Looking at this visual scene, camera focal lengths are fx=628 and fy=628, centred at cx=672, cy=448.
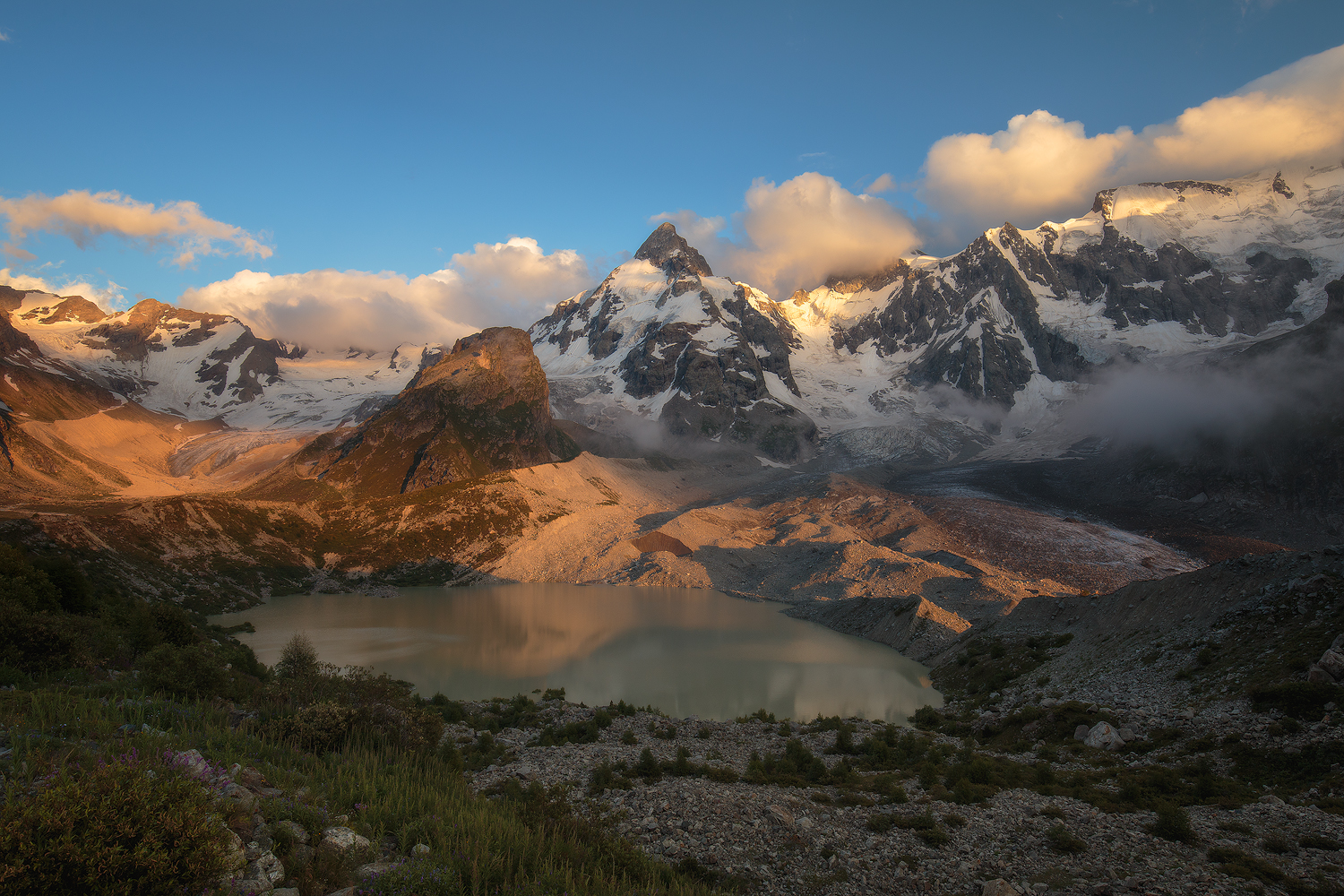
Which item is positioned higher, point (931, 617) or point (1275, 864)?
point (1275, 864)

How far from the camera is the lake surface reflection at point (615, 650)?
35844 millimetres

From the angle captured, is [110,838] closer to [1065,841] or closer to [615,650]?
[1065,841]

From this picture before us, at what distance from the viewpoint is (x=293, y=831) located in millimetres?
6586

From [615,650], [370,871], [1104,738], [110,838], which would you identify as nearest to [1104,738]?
[1104,738]

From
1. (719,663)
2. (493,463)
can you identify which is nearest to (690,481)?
(493,463)

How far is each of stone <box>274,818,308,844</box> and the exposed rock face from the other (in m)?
132

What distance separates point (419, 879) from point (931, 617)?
4964cm

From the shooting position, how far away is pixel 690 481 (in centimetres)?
19588

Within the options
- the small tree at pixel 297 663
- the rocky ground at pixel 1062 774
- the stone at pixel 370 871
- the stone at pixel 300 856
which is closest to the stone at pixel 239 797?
the stone at pixel 300 856

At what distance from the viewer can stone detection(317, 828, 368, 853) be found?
6.68m

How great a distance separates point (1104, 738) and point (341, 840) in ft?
68.4

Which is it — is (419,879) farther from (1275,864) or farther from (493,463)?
(493,463)

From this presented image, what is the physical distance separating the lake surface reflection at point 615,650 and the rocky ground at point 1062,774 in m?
8.49

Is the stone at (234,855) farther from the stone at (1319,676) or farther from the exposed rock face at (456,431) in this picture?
the exposed rock face at (456,431)
